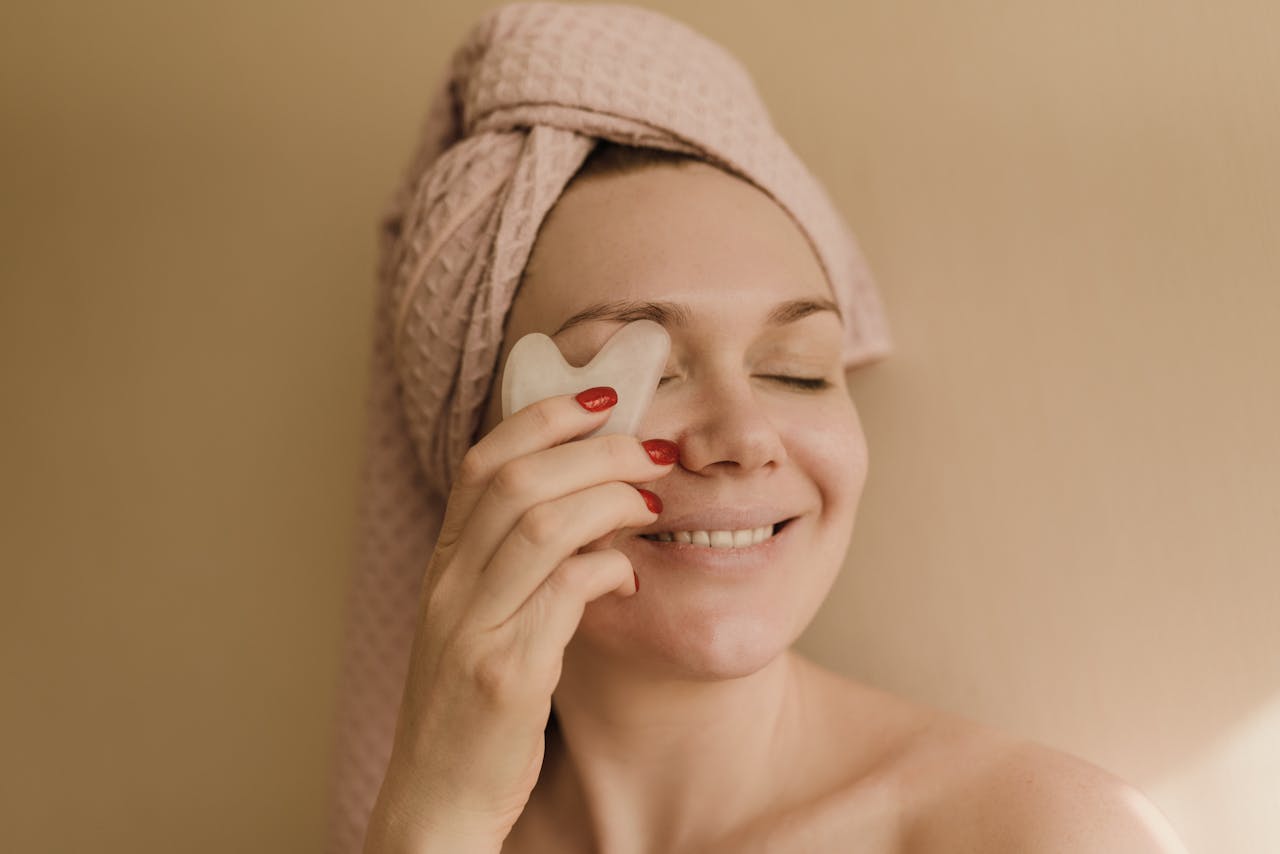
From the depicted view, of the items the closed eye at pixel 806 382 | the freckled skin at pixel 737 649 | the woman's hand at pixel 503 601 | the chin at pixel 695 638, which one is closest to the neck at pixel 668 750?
the freckled skin at pixel 737 649

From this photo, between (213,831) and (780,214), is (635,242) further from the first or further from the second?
(213,831)

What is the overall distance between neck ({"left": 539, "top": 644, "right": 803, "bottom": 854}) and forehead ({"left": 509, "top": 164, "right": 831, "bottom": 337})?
41 centimetres

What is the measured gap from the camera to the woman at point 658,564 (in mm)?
899

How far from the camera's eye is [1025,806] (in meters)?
1.02

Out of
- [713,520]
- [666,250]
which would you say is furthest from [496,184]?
[713,520]

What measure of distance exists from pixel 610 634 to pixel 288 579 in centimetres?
90

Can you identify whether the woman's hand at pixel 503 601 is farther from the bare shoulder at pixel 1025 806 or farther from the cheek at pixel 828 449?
the bare shoulder at pixel 1025 806

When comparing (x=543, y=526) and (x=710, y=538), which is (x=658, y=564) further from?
(x=543, y=526)

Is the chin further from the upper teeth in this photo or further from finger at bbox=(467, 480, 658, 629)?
finger at bbox=(467, 480, 658, 629)

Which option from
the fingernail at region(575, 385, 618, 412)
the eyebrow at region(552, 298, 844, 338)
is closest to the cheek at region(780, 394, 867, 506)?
the eyebrow at region(552, 298, 844, 338)

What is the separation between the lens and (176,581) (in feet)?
5.74

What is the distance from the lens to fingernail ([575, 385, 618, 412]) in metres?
0.93

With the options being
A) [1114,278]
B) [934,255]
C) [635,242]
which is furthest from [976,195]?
[635,242]

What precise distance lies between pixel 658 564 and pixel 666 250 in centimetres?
33
